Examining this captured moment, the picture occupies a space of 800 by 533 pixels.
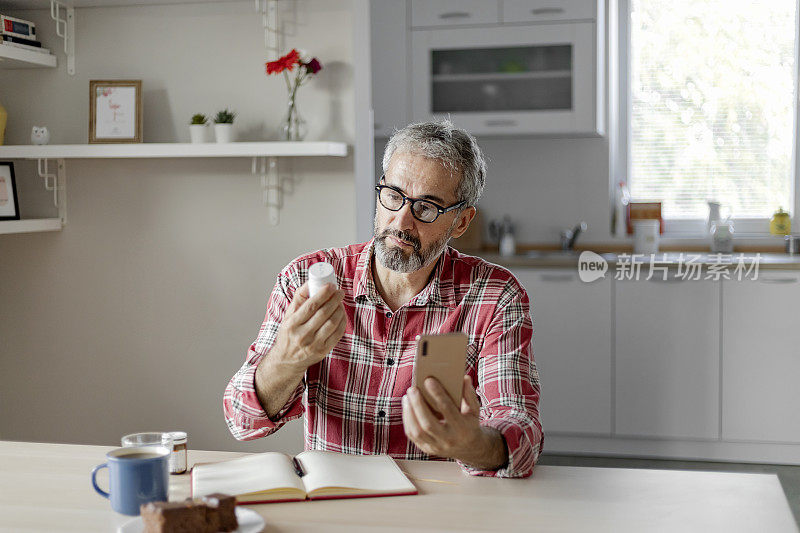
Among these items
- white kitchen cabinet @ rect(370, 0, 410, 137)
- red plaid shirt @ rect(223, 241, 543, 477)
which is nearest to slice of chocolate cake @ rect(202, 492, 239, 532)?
red plaid shirt @ rect(223, 241, 543, 477)

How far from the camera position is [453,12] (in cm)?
397

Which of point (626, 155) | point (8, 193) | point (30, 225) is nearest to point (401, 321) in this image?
point (30, 225)

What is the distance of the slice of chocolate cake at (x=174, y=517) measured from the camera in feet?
3.44

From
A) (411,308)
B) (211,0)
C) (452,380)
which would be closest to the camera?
(452,380)

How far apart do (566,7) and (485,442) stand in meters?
3.00

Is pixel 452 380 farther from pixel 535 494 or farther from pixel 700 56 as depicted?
pixel 700 56

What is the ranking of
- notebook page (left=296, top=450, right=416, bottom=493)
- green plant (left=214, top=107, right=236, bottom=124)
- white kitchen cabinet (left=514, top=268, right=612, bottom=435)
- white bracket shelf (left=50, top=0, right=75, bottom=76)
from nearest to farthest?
notebook page (left=296, top=450, right=416, bottom=493) → green plant (left=214, top=107, right=236, bottom=124) → white bracket shelf (left=50, top=0, right=75, bottom=76) → white kitchen cabinet (left=514, top=268, right=612, bottom=435)

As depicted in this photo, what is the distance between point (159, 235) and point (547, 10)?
80.7 inches

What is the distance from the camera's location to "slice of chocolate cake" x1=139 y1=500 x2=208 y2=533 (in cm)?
105

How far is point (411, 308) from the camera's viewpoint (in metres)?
1.72

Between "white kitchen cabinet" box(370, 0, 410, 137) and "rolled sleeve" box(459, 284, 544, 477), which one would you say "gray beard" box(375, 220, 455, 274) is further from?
"white kitchen cabinet" box(370, 0, 410, 137)

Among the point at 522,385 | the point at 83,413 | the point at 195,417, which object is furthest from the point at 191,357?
the point at 522,385

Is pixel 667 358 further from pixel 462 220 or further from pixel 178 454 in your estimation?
pixel 178 454

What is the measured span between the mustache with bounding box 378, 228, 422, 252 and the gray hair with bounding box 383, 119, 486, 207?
0.13 meters
